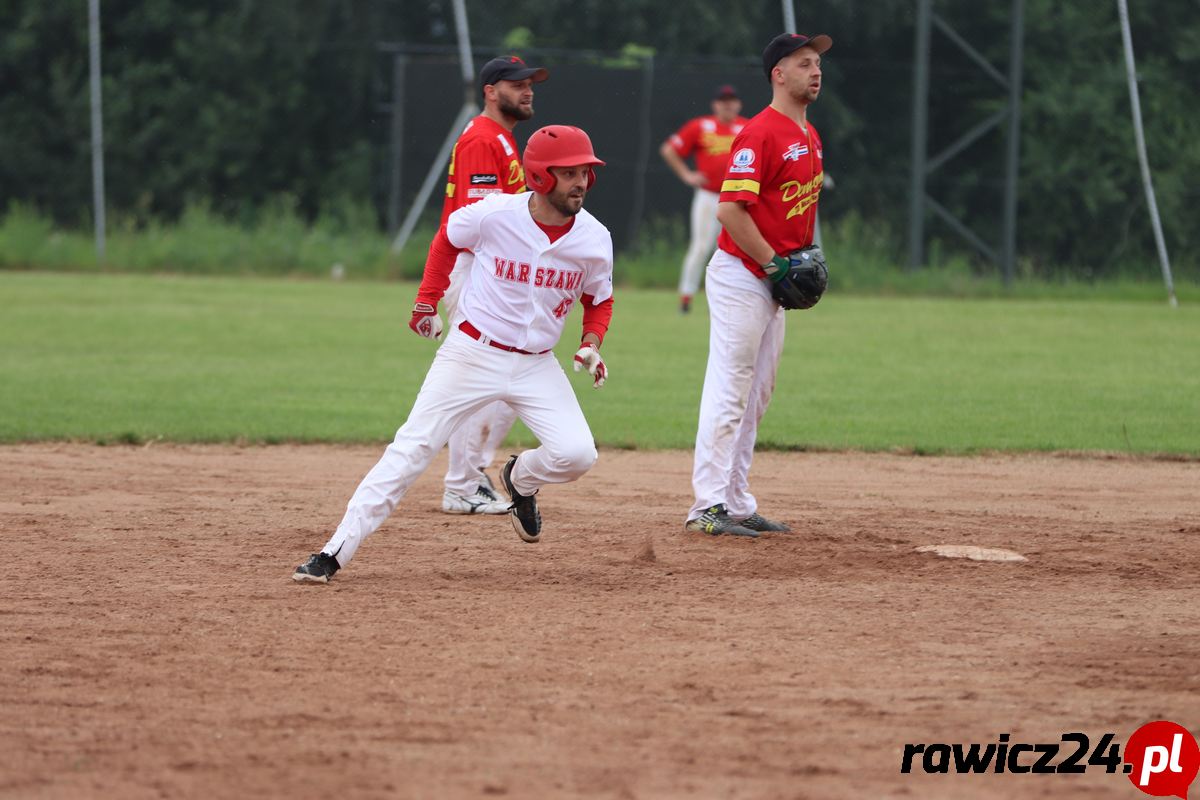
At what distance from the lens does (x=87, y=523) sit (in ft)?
25.5

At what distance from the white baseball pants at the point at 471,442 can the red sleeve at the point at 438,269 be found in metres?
1.11

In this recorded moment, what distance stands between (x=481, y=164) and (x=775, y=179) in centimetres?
154

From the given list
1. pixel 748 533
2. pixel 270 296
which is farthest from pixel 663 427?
pixel 270 296

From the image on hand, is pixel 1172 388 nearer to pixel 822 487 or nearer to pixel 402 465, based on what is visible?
pixel 822 487

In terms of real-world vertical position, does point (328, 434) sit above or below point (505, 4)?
below

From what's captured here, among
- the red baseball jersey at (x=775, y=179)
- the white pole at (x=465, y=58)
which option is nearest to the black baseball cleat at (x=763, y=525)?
the red baseball jersey at (x=775, y=179)

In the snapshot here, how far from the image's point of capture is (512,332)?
6.46m

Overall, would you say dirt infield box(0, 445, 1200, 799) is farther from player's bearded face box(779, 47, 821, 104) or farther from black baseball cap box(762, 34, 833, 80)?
black baseball cap box(762, 34, 833, 80)

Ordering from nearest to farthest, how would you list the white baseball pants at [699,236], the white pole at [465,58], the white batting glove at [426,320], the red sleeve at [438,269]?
1. the red sleeve at [438,269]
2. the white batting glove at [426,320]
3. the white baseball pants at [699,236]
4. the white pole at [465,58]

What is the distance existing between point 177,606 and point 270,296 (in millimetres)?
14905

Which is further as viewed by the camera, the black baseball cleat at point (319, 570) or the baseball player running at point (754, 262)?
the baseball player running at point (754, 262)

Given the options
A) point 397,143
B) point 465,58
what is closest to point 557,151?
point 465,58

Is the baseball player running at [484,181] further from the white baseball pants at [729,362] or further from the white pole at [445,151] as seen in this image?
the white pole at [445,151]

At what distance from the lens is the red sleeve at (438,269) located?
21.7ft
